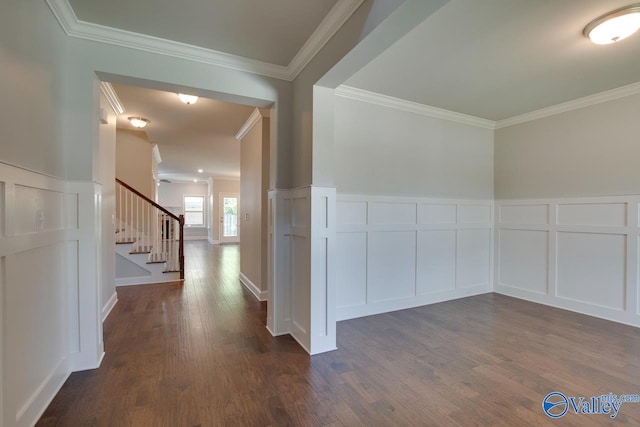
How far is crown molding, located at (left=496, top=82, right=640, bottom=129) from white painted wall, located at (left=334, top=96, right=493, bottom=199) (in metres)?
0.35

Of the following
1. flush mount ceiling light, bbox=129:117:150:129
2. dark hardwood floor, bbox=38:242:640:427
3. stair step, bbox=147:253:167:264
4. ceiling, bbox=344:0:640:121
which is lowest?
dark hardwood floor, bbox=38:242:640:427

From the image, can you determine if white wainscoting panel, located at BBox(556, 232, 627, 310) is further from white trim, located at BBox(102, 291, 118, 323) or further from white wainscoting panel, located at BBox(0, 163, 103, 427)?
white trim, located at BBox(102, 291, 118, 323)

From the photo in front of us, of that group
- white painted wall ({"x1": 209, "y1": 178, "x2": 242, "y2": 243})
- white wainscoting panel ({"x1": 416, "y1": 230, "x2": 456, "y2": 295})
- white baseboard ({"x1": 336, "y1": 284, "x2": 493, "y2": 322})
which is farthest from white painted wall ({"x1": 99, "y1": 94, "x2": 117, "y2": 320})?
white painted wall ({"x1": 209, "y1": 178, "x2": 242, "y2": 243})

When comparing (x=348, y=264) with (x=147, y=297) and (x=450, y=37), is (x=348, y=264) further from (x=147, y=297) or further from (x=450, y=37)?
(x=147, y=297)

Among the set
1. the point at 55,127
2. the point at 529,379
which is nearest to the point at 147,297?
the point at 55,127

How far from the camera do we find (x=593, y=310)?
3.40 m

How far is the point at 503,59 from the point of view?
2566mm

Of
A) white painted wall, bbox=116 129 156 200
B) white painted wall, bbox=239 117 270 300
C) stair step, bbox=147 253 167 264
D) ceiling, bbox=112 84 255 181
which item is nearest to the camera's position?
ceiling, bbox=112 84 255 181

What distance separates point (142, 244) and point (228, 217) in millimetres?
6746

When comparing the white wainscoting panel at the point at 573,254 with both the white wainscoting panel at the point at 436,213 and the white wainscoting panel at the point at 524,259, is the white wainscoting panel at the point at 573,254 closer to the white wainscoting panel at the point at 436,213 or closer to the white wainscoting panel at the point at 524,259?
the white wainscoting panel at the point at 524,259

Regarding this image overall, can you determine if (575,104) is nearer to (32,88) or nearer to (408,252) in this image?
(408,252)

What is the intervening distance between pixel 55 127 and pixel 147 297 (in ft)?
9.62

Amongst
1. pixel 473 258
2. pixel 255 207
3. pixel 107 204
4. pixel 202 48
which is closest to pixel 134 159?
pixel 107 204

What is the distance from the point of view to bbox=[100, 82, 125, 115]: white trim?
125 inches
